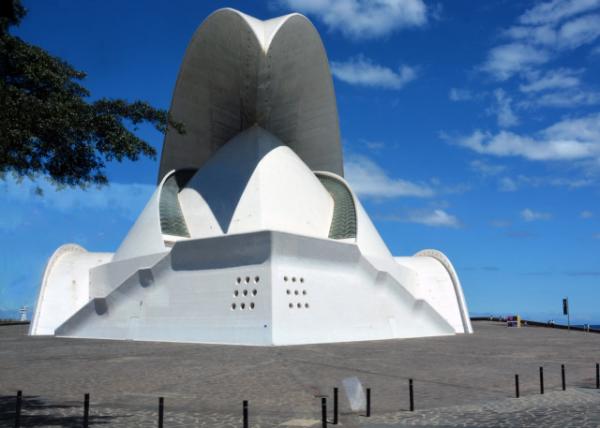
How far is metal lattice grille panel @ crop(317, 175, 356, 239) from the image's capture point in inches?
1088

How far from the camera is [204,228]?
27.2 m

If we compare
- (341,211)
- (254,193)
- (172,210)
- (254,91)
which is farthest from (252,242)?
(254,91)

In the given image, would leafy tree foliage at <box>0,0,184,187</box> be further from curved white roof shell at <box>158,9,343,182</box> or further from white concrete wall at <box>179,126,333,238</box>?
curved white roof shell at <box>158,9,343,182</box>

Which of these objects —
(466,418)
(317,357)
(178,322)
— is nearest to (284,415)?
(466,418)

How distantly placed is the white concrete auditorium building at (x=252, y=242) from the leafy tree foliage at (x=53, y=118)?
1195 cm

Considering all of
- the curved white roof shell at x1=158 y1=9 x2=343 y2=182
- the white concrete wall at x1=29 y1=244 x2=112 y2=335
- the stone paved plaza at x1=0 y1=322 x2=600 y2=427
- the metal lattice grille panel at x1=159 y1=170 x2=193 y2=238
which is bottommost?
the stone paved plaza at x1=0 y1=322 x2=600 y2=427

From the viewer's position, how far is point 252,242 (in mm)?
21688

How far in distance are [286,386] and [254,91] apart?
22.1m

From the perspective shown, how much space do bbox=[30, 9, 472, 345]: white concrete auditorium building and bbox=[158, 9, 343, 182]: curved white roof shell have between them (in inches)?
2.6

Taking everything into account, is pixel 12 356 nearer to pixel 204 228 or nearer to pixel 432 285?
pixel 204 228

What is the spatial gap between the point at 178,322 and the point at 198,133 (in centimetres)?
1265

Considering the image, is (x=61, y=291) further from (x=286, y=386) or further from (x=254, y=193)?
(x=286, y=386)

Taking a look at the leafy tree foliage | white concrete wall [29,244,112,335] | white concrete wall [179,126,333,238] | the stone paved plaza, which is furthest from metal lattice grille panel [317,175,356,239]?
the leafy tree foliage

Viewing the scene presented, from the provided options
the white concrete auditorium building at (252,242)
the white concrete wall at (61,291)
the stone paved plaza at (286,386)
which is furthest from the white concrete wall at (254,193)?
the stone paved plaza at (286,386)
